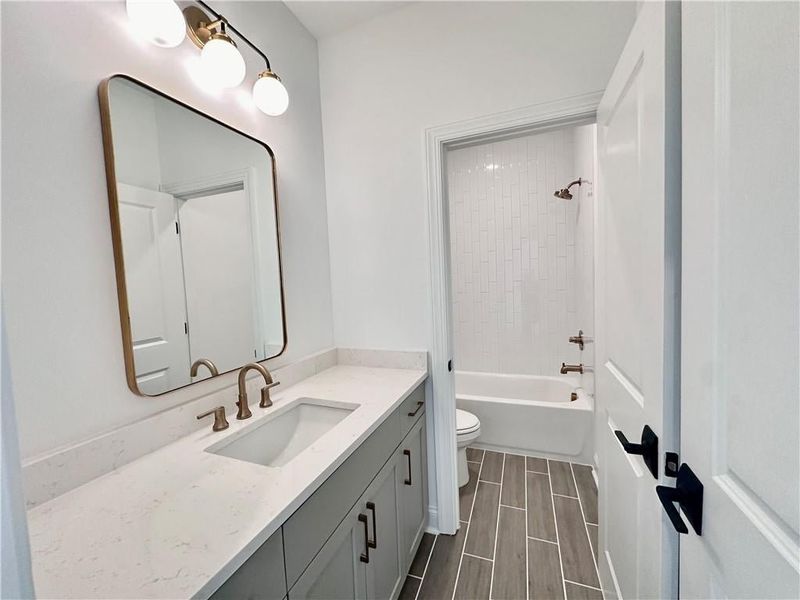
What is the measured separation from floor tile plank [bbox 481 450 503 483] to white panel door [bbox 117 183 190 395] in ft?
6.26

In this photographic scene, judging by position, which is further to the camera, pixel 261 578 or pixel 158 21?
pixel 158 21

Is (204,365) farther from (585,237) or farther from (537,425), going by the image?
(585,237)

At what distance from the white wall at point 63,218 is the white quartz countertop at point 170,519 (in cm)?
17

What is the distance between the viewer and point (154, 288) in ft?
3.33

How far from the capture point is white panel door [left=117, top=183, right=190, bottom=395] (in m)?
0.96

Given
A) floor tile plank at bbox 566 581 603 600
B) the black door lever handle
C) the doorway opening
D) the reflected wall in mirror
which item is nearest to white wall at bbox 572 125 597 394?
the doorway opening

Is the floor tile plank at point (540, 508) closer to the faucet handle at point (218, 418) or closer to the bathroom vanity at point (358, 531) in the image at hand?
the bathroom vanity at point (358, 531)

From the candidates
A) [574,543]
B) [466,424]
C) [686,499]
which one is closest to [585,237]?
[466,424]

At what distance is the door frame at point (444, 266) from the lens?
4.75ft

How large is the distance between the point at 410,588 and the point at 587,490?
1.24 meters

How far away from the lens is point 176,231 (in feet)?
Result: 3.55

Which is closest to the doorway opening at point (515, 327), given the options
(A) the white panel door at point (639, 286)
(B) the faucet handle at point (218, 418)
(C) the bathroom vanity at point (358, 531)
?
(C) the bathroom vanity at point (358, 531)

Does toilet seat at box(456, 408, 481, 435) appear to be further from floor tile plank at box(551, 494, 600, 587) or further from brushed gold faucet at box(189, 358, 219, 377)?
brushed gold faucet at box(189, 358, 219, 377)

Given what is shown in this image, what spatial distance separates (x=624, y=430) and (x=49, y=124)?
5.73 feet
